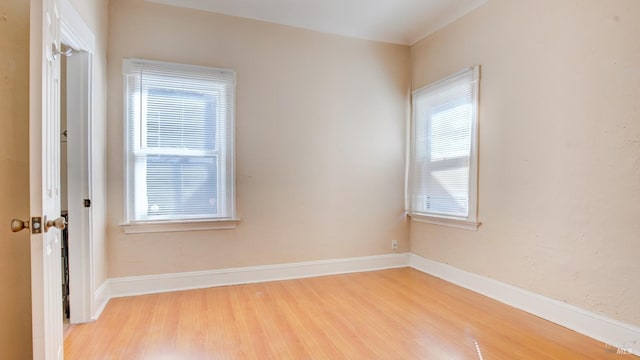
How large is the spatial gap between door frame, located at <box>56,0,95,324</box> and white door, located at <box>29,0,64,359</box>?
1.06 m

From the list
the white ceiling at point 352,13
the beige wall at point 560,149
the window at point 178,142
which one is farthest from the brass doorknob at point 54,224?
the beige wall at point 560,149

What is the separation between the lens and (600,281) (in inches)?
92.5

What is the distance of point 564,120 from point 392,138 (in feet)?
6.45

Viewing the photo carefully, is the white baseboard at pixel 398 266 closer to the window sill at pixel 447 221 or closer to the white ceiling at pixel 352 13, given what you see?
the window sill at pixel 447 221

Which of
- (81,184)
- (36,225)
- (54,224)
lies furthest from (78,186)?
(36,225)

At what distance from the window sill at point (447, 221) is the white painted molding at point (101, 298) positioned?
345 centimetres

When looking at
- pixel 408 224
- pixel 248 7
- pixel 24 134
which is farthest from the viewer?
pixel 408 224

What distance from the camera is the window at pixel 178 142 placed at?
321 centimetres

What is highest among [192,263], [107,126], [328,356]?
[107,126]

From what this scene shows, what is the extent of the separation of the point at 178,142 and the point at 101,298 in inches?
61.8

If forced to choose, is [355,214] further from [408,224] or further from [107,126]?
[107,126]

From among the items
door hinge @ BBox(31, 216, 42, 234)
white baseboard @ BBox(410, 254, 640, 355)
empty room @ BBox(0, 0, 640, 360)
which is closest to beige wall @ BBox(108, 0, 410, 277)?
empty room @ BBox(0, 0, 640, 360)

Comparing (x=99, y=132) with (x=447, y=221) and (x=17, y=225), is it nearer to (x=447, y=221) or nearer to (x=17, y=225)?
(x=17, y=225)

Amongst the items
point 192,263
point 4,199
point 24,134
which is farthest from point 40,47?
point 192,263
